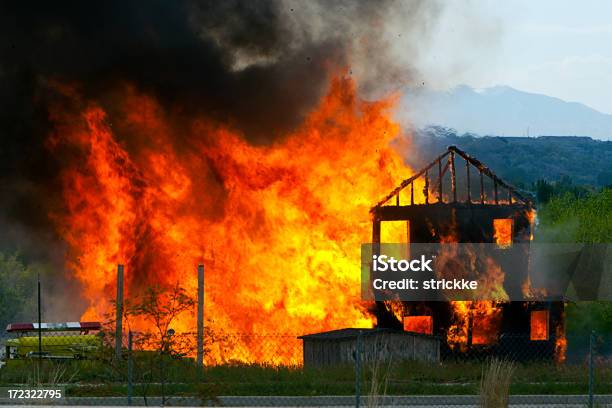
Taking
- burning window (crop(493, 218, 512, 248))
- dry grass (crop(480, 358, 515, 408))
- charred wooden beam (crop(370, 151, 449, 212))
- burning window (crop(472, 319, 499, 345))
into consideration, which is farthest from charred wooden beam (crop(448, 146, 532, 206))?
dry grass (crop(480, 358, 515, 408))

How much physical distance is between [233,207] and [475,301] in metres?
8.45

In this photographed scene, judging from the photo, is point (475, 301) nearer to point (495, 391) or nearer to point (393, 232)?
point (393, 232)

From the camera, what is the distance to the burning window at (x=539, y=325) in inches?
1276

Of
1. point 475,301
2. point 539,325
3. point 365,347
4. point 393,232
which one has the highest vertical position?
point 393,232

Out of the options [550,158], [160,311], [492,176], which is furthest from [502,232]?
[550,158]

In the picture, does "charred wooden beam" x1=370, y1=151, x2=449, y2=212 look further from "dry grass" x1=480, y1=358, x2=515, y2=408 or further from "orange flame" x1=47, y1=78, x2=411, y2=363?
"dry grass" x1=480, y1=358, x2=515, y2=408

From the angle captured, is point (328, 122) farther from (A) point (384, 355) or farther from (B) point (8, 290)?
(B) point (8, 290)

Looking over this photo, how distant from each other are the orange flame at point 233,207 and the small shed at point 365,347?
5.49 meters

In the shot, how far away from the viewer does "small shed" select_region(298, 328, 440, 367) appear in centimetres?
2617

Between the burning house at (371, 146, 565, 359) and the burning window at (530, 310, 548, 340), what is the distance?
0.03 m

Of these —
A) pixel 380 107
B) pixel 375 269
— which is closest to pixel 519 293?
pixel 375 269

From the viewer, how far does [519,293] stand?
1291 inches

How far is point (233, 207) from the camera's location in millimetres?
35062

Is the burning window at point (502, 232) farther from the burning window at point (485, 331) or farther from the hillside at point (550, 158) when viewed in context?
the hillside at point (550, 158)
